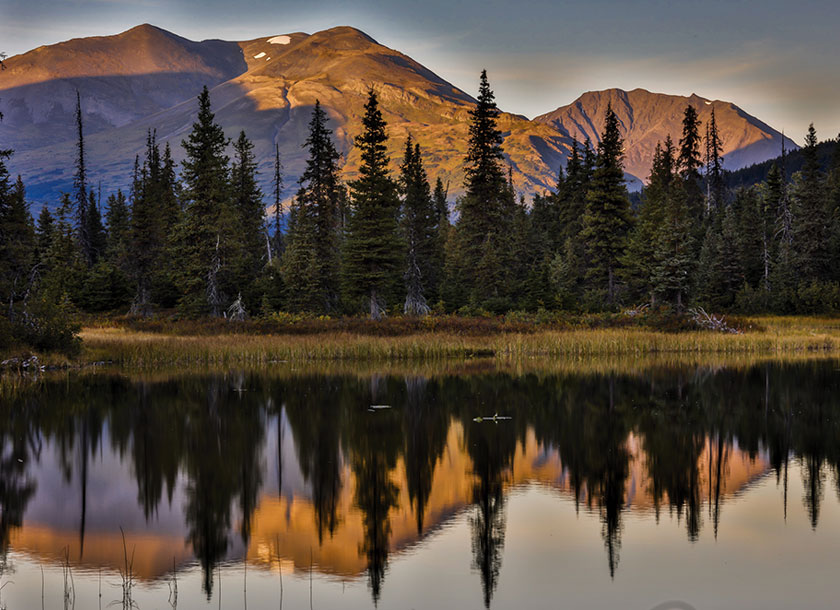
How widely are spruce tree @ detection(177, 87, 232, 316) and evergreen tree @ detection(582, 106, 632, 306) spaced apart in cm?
2678

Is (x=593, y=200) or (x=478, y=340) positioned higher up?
(x=593, y=200)

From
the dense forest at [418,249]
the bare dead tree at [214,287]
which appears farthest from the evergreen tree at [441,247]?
the bare dead tree at [214,287]

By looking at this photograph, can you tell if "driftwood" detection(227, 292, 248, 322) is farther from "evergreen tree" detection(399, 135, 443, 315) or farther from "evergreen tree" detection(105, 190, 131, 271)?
"evergreen tree" detection(105, 190, 131, 271)

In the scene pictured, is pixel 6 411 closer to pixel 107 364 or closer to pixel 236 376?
pixel 236 376

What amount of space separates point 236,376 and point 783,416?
21930 millimetres

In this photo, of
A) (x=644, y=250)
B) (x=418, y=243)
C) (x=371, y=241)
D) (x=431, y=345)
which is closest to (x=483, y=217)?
(x=418, y=243)

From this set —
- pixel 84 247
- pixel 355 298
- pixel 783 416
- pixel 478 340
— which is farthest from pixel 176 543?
pixel 84 247

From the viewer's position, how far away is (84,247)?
78.1 meters

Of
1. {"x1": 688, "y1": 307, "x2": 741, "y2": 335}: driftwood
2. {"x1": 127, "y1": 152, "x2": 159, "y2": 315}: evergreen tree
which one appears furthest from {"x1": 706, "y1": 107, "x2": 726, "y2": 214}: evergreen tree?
{"x1": 127, "y1": 152, "x2": 159, "y2": 315}: evergreen tree

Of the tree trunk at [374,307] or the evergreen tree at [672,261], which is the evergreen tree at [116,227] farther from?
the evergreen tree at [672,261]

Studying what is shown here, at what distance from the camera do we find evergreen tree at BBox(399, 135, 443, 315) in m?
60.9

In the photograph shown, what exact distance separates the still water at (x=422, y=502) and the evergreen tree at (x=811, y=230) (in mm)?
45039

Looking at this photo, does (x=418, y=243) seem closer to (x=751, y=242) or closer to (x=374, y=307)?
(x=374, y=307)

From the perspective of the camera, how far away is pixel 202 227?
5397 centimetres
